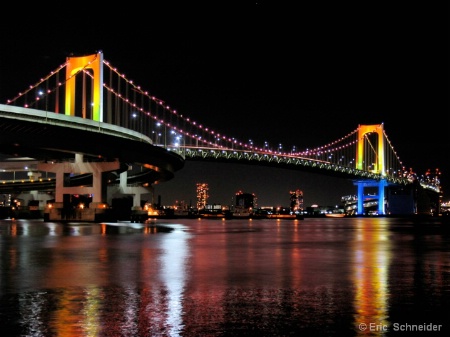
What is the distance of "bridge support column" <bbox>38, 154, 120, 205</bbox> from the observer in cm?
6412

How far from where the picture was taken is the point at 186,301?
11.0 meters

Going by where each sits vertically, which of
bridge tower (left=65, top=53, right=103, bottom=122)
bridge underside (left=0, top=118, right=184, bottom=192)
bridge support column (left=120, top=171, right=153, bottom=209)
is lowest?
bridge support column (left=120, top=171, right=153, bottom=209)

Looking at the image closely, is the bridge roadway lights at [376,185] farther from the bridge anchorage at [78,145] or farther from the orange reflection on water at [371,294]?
the orange reflection on water at [371,294]

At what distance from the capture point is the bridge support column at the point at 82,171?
2525 inches

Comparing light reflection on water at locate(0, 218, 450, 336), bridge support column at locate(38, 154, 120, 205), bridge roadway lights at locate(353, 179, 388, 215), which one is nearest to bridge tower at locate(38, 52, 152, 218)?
bridge support column at locate(38, 154, 120, 205)

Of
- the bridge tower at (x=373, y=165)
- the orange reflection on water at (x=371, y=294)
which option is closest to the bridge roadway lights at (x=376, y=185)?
the bridge tower at (x=373, y=165)

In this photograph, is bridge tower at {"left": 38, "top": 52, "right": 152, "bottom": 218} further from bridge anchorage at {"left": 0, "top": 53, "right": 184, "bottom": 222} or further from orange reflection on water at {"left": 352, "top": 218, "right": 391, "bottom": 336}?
orange reflection on water at {"left": 352, "top": 218, "right": 391, "bottom": 336}

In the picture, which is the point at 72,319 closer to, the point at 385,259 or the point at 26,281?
the point at 26,281

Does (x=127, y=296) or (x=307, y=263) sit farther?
(x=307, y=263)

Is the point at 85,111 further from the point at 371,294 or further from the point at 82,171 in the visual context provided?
the point at 371,294

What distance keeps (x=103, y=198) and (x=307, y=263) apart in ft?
159

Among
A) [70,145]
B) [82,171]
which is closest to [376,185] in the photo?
[82,171]

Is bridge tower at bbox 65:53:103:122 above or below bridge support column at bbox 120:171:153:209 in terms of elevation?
above

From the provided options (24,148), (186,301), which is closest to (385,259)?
(186,301)
